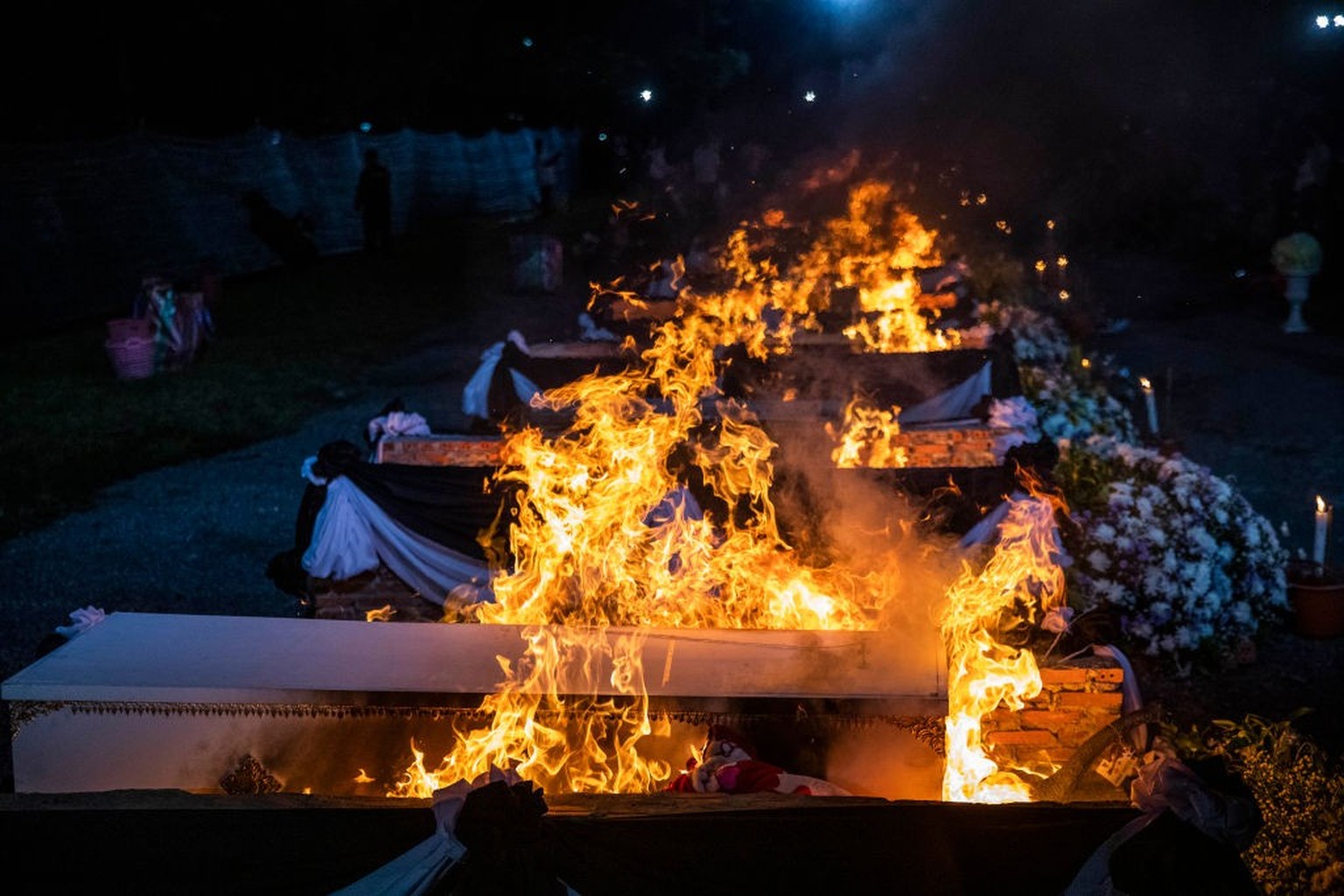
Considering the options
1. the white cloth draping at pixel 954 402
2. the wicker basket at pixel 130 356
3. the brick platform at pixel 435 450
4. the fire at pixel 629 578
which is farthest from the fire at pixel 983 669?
the wicker basket at pixel 130 356

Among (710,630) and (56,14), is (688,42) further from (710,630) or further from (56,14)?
(710,630)

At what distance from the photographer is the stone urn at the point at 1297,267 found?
55.0 feet

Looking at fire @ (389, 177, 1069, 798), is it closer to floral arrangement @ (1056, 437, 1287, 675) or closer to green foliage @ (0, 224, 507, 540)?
floral arrangement @ (1056, 437, 1287, 675)

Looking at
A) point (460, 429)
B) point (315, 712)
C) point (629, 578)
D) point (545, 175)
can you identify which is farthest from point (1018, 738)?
point (545, 175)

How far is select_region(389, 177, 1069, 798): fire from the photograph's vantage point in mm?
4285

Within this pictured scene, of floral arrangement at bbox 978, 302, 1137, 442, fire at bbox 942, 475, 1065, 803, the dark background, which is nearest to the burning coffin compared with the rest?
fire at bbox 942, 475, 1065, 803

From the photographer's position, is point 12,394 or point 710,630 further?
point 12,394

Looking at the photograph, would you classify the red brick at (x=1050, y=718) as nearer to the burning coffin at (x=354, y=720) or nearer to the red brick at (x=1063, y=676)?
the red brick at (x=1063, y=676)

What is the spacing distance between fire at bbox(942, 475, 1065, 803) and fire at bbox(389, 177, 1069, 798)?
13mm

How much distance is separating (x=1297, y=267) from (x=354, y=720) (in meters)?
16.3

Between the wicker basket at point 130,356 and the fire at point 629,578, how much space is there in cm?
713

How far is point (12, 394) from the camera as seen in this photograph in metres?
13.5

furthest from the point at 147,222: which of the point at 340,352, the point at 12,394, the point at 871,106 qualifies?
the point at 871,106

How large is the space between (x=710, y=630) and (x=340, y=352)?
41.9ft
